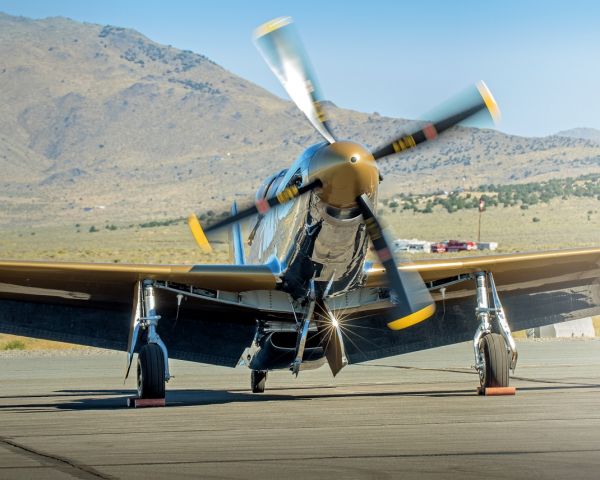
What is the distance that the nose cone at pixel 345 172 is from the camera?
1588cm

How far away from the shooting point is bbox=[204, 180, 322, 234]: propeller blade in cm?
1666

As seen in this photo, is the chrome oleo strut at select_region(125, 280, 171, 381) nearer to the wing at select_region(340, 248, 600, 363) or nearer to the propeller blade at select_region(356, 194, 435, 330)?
the wing at select_region(340, 248, 600, 363)

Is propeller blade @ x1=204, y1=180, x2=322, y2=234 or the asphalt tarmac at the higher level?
propeller blade @ x1=204, y1=180, x2=322, y2=234

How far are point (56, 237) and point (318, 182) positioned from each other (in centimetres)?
14942

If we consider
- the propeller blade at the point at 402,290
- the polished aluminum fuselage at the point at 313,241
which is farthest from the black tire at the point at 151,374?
the propeller blade at the point at 402,290

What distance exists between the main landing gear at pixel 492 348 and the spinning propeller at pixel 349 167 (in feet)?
4.71

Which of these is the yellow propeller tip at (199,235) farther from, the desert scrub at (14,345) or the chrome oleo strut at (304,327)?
the desert scrub at (14,345)

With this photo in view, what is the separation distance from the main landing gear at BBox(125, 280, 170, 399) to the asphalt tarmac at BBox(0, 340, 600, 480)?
408mm

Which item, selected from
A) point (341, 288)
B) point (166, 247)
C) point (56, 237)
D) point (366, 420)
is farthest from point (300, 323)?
point (56, 237)

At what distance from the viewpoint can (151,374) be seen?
1716 cm

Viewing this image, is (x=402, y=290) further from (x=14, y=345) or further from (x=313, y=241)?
(x=14, y=345)

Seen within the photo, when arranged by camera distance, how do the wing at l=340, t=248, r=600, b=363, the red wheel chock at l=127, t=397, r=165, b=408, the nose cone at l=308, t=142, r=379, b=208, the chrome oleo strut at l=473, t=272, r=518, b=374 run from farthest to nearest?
the wing at l=340, t=248, r=600, b=363
the chrome oleo strut at l=473, t=272, r=518, b=374
the red wheel chock at l=127, t=397, r=165, b=408
the nose cone at l=308, t=142, r=379, b=208

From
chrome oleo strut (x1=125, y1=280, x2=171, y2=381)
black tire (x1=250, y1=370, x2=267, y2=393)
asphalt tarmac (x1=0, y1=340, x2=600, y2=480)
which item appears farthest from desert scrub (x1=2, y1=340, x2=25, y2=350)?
chrome oleo strut (x1=125, y1=280, x2=171, y2=381)

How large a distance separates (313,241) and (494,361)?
327 centimetres
